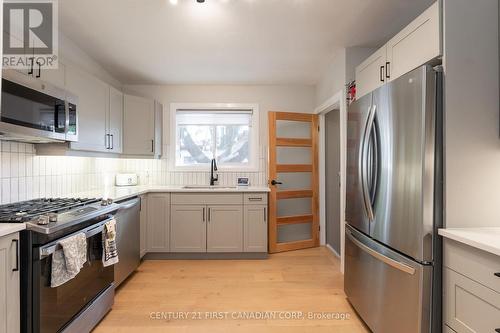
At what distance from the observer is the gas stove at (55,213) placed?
Result: 4.70 ft

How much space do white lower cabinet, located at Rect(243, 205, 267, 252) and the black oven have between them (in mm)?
1726

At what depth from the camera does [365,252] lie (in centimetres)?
196

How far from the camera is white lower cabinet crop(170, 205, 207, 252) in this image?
11.2 feet

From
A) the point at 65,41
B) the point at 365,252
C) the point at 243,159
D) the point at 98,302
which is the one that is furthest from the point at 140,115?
the point at 365,252

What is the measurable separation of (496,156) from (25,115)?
271 centimetres

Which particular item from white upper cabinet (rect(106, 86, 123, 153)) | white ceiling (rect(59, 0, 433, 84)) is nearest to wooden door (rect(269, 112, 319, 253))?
white ceiling (rect(59, 0, 433, 84))

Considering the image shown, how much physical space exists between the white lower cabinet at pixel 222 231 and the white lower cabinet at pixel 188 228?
0.08 meters

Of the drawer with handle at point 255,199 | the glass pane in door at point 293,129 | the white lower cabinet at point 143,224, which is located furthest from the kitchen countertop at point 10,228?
the glass pane in door at point 293,129

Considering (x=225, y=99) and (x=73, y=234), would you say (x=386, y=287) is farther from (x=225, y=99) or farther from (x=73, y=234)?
(x=225, y=99)

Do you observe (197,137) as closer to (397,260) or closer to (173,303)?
(173,303)

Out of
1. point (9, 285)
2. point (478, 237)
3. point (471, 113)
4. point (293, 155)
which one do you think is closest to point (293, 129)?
point (293, 155)

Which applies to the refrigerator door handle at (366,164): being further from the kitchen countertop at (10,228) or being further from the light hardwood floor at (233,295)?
the kitchen countertop at (10,228)

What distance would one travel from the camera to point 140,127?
11.7 ft

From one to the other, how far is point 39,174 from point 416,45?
9.94 ft
